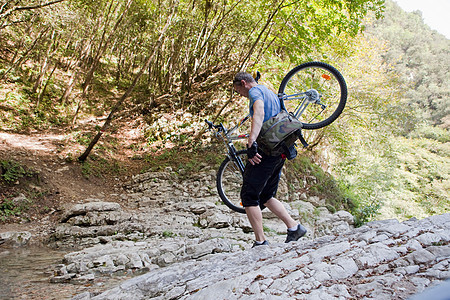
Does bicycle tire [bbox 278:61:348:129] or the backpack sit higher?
bicycle tire [bbox 278:61:348:129]

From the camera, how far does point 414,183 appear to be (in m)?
24.3

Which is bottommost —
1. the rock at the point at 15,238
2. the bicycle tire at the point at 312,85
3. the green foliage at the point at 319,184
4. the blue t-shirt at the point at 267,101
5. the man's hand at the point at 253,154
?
the rock at the point at 15,238

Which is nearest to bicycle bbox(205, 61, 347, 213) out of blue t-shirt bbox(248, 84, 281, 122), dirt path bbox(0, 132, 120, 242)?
blue t-shirt bbox(248, 84, 281, 122)

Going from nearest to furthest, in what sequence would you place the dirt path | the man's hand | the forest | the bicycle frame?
the man's hand
the bicycle frame
the dirt path
the forest

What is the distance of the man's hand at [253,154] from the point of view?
3301 millimetres

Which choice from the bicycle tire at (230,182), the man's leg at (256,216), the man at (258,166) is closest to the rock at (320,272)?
the man's leg at (256,216)

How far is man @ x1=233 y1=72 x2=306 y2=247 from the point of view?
3311 millimetres

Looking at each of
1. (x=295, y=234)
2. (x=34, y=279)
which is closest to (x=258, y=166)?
(x=295, y=234)

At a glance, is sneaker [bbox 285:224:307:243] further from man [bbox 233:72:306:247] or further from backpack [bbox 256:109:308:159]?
backpack [bbox 256:109:308:159]

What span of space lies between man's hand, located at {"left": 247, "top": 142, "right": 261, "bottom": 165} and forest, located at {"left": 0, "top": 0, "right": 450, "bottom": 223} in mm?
5323

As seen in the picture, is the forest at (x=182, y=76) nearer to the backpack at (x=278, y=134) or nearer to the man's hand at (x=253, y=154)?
the backpack at (x=278, y=134)

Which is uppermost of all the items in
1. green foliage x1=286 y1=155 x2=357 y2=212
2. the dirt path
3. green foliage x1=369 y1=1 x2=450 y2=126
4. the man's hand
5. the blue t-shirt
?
green foliage x1=369 y1=1 x2=450 y2=126

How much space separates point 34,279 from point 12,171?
4.22 m

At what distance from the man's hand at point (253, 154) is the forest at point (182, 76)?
532cm
